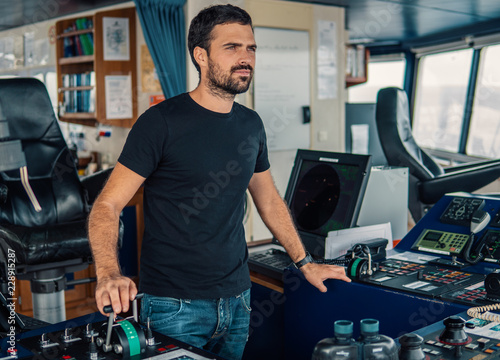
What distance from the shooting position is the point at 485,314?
1515mm

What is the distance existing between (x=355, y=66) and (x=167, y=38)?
2.93 metres

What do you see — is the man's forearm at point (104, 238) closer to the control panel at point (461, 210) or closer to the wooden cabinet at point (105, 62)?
the control panel at point (461, 210)

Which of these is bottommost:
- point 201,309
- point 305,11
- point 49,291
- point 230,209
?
point 49,291

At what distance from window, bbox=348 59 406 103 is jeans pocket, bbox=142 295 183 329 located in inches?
282

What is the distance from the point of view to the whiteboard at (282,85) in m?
5.24

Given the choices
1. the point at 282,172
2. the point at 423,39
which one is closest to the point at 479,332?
the point at 282,172

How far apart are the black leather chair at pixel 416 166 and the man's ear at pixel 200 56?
124 inches

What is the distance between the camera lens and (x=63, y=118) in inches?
228

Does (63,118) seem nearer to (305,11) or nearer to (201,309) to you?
(305,11)

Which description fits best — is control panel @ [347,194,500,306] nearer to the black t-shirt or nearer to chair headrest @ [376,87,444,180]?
the black t-shirt

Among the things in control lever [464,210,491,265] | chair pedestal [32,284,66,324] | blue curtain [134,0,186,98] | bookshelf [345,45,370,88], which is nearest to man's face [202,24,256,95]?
control lever [464,210,491,265]

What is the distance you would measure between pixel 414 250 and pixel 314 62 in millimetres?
3613

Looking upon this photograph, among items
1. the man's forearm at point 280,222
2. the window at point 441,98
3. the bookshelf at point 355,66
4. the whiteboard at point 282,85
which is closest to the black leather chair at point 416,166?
the whiteboard at point 282,85

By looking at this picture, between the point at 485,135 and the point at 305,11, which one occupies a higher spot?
the point at 305,11
